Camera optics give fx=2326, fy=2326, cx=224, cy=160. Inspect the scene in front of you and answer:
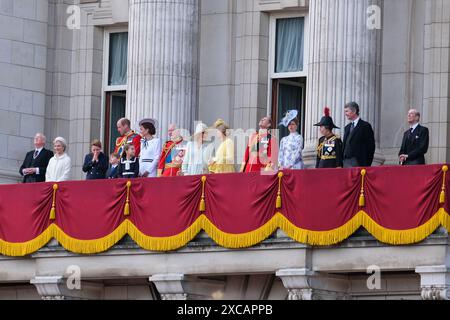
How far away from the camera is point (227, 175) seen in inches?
1988

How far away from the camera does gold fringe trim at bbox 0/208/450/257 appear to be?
47938 mm

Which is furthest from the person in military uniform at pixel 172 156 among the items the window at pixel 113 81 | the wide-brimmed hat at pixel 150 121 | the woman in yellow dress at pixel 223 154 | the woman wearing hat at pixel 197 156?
the window at pixel 113 81

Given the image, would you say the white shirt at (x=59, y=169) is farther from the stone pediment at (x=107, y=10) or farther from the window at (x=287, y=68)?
the stone pediment at (x=107, y=10)

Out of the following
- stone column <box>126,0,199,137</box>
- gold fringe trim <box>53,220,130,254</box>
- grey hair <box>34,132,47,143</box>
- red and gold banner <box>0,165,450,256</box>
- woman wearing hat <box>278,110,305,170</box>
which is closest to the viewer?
red and gold banner <box>0,165,450,256</box>

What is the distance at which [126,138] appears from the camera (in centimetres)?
5319

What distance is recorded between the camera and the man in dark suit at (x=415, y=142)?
4912 centimetres

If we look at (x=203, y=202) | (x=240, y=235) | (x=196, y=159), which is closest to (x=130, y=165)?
(x=196, y=159)

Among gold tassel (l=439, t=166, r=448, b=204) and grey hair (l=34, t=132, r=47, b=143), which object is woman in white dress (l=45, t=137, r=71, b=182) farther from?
gold tassel (l=439, t=166, r=448, b=204)

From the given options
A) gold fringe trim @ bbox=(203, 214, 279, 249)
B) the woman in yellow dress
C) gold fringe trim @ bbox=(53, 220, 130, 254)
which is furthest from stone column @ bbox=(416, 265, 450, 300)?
gold fringe trim @ bbox=(53, 220, 130, 254)

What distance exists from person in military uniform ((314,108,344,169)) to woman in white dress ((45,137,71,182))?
7.15 m

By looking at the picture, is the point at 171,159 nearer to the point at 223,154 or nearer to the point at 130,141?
the point at 130,141

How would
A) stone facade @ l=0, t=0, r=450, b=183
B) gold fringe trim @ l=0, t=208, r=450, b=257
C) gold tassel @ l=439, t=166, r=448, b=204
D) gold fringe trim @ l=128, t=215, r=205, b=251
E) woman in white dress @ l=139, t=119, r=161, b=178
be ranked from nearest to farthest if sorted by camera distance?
gold tassel @ l=439, t=166, r=448, b=204, gold fringe trim @ l=0, t=208, r=450, b=257, gold fringe trim @ l=128, t=215, r=205, b=251, stone facade @ l=0, t=0, r=450, b=183, woman in white dress @ l=139, t=119, r=161, b=178

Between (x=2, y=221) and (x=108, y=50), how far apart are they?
9.85m
